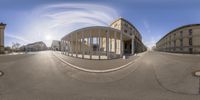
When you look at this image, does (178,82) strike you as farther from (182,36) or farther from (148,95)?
(182,36)

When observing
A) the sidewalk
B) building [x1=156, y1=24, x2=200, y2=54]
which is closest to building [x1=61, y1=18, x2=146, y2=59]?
the sidewalk

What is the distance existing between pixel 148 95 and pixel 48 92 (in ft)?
11.8

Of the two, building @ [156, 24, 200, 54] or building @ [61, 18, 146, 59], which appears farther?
building @ [156, 24, 200, 54]

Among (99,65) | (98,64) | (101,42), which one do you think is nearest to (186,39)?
(101,42)

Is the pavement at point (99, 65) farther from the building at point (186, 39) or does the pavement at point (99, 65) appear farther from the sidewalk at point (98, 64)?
the building at point (186, 39)

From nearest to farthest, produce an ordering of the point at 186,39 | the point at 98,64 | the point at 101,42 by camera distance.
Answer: the point at 98,64 → the point at 101,42 → the point at 186,39

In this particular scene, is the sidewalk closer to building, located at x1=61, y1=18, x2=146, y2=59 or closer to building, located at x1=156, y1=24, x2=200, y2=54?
building, located at x1=61, y1=18, x2=146, y2=59

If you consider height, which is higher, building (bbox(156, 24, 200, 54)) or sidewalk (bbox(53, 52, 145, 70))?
building (bbox(156, 24, 200, 54))

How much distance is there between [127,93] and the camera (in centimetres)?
514

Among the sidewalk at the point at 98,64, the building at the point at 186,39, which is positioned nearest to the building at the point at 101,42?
the sidewalk at the point at 98,64

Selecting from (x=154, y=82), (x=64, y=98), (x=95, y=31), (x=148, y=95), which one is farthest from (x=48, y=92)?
(x=95, y=31)

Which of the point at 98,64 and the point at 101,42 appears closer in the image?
the point at 98,64

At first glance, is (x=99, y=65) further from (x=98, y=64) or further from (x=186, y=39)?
(x=186, y=39)

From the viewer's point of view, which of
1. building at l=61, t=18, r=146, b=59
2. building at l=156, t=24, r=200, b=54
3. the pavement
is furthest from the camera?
building at l=156, t=24, r=200, b=54
